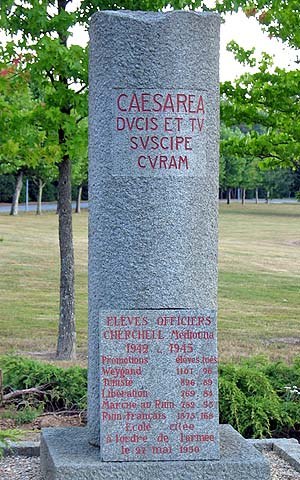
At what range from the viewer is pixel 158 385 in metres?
5.23

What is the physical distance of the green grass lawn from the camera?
13.8 m

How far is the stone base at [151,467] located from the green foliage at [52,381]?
2.14 m

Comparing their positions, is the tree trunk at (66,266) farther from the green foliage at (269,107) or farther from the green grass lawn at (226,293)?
the green foliage at (269,107)

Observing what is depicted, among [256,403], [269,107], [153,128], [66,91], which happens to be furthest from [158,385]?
[269,107]

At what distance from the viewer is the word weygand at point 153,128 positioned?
17.1ft

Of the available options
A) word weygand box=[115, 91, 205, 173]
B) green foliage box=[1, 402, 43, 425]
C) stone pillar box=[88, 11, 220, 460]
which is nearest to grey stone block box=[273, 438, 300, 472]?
stone pillar box=[88, 11, 220, 460]

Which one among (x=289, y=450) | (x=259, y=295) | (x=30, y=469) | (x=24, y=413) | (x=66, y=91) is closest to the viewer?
(x=30, y=469)

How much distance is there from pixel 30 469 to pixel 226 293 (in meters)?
15.7

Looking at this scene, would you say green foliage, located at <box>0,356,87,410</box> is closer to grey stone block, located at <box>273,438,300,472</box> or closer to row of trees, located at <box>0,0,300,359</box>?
grey stone block, located at <box>273,438,300,472</box>

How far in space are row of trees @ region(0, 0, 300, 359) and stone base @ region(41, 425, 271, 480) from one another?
5732 millimetres

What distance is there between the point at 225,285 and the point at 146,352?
712 inches

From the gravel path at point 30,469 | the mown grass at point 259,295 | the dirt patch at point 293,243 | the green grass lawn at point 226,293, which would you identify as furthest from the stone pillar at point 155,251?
the dirt patch at point 293,243

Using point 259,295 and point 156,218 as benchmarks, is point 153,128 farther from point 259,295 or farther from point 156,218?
point 259,295

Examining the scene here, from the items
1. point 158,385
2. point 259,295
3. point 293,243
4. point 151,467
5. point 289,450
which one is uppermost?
point 158,385
